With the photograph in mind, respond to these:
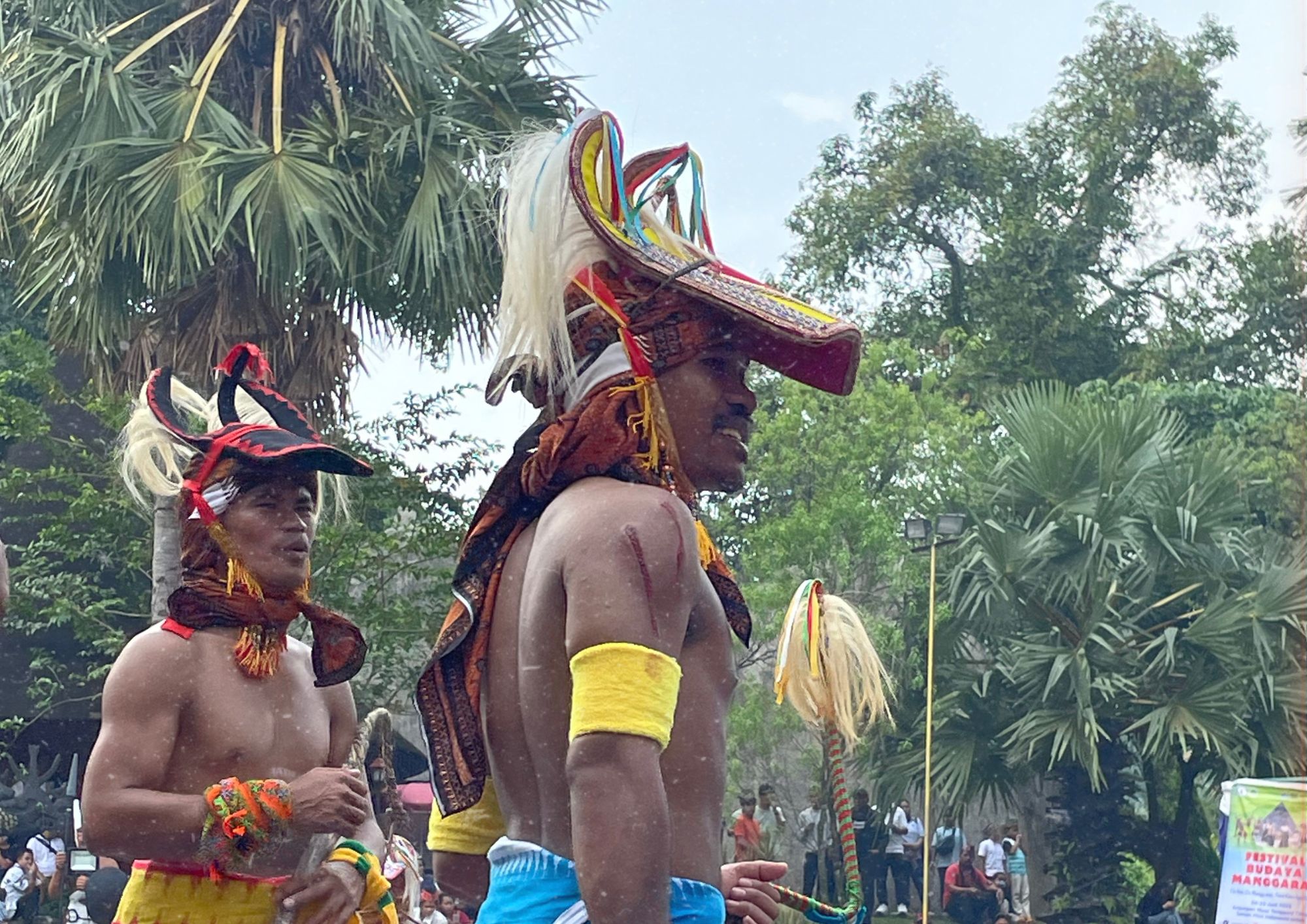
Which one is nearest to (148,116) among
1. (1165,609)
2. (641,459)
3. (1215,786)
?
(641,459)

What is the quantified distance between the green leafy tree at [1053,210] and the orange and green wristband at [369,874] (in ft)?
84.3

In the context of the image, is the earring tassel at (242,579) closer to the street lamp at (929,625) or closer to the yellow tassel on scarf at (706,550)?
the yellow tassel on scarf at (706,550)

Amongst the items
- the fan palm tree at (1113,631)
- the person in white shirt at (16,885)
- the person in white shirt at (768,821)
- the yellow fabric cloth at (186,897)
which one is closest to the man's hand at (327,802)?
the yellow fabric cloth at (186,897)

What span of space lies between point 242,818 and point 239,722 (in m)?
0.24

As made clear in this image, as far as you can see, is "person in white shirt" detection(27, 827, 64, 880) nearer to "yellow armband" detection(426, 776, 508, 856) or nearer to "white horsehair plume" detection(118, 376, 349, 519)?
"white horsehair plume" detection(118, 376, 349, 519)

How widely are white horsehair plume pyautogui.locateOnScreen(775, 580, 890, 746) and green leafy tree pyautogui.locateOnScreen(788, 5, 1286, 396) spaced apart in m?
20.1

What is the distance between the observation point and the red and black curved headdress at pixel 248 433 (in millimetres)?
3627

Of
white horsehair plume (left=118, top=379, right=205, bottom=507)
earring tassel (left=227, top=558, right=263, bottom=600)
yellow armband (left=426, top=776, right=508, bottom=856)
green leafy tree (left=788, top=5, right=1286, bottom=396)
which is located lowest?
yellow armband (left=426, top=776, right=508, bottom=856)

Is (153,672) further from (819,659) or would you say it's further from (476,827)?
(819,659)

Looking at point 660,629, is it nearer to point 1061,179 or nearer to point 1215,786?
point 1215,786

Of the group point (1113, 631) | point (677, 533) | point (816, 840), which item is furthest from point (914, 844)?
point (677, 533)

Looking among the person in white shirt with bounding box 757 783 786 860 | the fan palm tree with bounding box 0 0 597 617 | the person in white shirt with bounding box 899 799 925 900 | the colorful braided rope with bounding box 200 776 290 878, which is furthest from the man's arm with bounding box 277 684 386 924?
the person in white shirt with bounding box 899 799 925 900

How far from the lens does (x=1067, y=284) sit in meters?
29.6

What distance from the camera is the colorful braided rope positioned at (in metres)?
3.40
